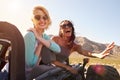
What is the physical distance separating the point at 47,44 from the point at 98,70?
0.87 metres

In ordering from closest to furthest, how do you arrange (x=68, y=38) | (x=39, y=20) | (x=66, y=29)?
(x=39, y=20) < (x=66, y=29) < (x=68, y=38)

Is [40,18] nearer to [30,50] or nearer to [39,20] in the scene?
[39,20]

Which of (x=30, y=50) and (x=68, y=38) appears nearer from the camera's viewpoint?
(x=30, y=50)

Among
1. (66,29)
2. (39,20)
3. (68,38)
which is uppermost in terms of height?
(39,20)

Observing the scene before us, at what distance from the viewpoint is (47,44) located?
15.0 ft

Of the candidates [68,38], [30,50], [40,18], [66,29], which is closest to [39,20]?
[40,18]

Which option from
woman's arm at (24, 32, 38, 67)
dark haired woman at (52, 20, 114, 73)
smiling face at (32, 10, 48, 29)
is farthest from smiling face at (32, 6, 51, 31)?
dark haired woman at (52, 20, 114, 73)

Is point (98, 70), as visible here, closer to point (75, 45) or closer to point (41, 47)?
point (41, 47)

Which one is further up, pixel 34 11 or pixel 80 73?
pixel 34 11

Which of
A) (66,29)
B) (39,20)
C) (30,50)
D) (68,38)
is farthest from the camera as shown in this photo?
(68,38)

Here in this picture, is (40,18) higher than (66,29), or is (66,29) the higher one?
(40,18)

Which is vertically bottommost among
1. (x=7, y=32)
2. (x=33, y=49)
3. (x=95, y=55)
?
(x=95, y=55)

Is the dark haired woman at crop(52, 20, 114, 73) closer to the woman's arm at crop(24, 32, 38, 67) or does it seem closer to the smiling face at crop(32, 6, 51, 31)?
the smiling face at crop(32, 6, 51, 31)

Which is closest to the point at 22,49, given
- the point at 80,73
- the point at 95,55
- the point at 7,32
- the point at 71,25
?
the point at 7,32
